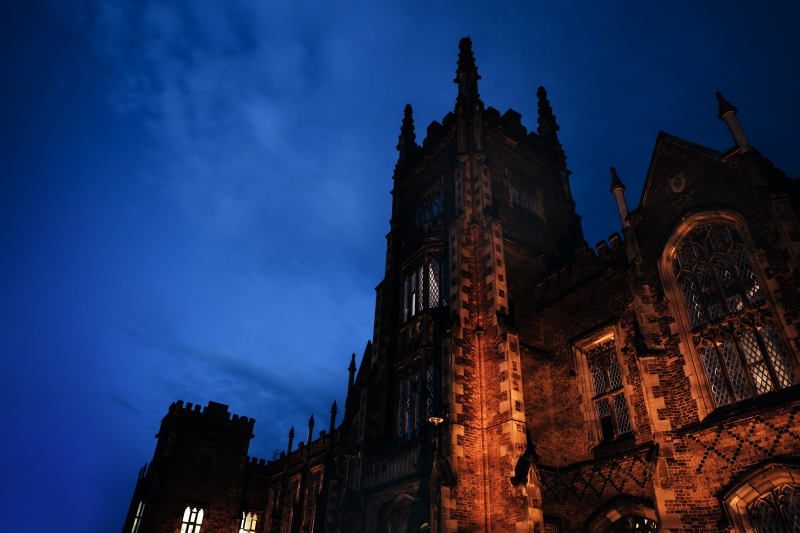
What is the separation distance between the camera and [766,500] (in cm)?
1012

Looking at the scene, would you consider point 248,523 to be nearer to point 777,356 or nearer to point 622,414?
point 622,414

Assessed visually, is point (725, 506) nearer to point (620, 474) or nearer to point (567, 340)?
point (620, 474)

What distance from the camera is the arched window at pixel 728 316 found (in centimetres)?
1109

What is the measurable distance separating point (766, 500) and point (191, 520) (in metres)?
32.4

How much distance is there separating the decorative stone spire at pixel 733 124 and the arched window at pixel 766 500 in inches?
288

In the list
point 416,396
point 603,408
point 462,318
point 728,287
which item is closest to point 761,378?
point 728,287

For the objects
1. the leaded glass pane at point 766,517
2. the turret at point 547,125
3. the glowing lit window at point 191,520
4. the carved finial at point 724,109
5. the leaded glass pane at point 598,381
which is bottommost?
the leaded glass pane at point 766,517

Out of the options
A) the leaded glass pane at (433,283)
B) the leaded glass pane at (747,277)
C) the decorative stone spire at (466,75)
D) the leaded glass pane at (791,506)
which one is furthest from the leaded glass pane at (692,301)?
the decorative stone spire at (466,75)

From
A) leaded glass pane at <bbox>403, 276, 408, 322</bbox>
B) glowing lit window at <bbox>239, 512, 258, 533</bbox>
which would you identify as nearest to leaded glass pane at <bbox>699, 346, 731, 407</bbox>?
leaded glass pane at <bbox>403, 276, 408, 322</bbox>

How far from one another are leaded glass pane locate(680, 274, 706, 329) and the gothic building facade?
32mm

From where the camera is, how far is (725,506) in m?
10.5

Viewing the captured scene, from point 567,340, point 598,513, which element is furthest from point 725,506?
point 567,340

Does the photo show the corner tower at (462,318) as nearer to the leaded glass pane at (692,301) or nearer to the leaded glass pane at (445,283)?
the leaded glass pane at (445,283)

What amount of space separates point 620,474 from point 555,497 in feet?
6.96
